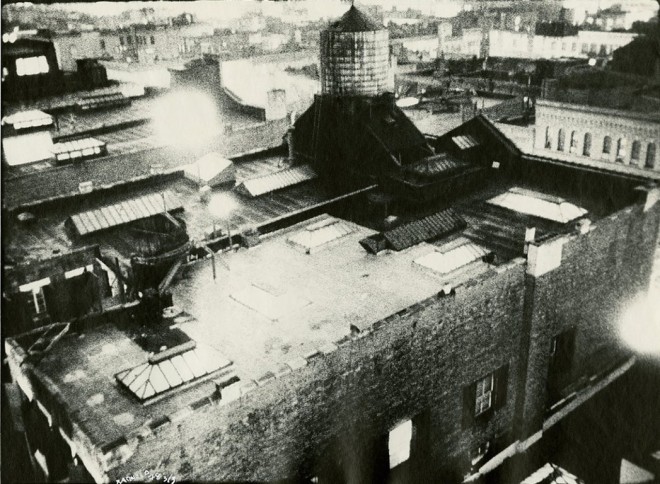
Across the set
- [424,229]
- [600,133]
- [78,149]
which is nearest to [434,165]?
[424,229]

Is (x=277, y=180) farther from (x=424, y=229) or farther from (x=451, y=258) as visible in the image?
(x=451, y=258)

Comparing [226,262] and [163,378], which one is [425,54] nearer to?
[226,262]

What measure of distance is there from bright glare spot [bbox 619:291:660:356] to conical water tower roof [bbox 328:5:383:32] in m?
18.9

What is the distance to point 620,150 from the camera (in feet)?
123

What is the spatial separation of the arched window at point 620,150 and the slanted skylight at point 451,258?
66.3 feet

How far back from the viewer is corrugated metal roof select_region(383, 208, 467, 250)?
23281 mm

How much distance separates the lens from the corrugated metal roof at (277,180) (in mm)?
27703

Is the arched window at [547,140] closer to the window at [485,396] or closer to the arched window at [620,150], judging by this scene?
the arched window at [620,150]

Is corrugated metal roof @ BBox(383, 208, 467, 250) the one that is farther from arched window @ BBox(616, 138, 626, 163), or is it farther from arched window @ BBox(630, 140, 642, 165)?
A: arched window @ BBox(616, 138, 626, 163)

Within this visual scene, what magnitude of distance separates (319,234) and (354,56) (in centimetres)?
1047

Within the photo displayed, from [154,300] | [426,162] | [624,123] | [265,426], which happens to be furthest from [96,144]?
[624,123]

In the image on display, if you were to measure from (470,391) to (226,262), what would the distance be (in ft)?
34.4

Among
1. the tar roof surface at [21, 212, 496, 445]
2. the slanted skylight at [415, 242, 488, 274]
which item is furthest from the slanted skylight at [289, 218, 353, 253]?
the slanted skylight at [415, 242, 488, 274]

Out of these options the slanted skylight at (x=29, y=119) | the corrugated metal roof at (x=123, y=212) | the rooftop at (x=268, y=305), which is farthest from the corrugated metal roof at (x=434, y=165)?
the slanted skylight at (x=29, y=119)
